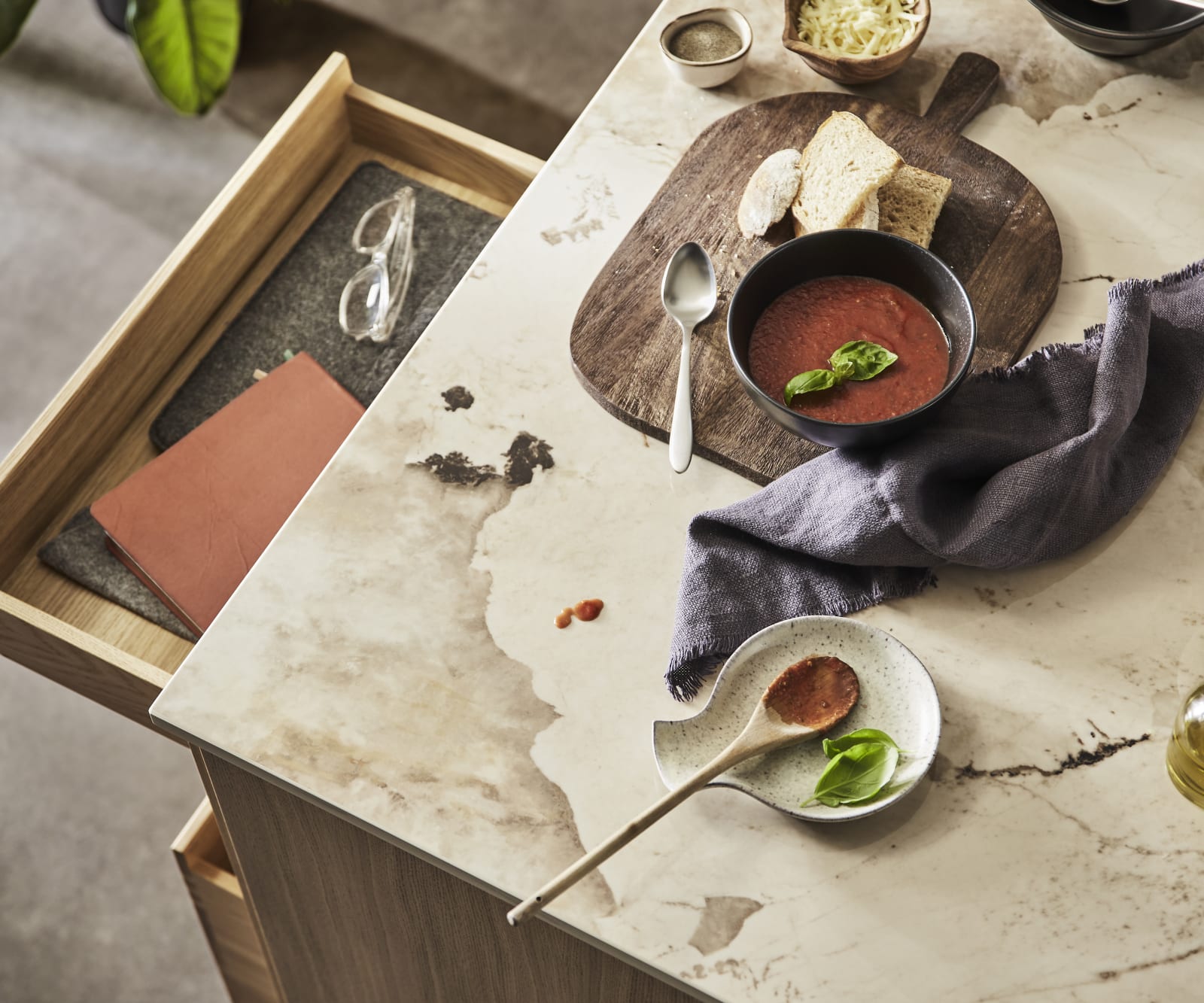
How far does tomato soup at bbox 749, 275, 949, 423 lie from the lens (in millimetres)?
1137

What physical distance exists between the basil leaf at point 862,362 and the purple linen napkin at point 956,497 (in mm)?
74

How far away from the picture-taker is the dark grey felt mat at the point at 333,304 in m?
1.58

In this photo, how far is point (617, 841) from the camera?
3.03ft

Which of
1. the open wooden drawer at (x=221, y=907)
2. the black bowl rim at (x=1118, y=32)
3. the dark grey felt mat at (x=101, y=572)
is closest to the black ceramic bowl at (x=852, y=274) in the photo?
the black bowl rim at (x=1118, y=32)

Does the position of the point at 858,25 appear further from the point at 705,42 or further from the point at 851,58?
the point at 705,42

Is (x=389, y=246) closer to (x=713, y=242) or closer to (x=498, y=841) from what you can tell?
(x=713, y=242)

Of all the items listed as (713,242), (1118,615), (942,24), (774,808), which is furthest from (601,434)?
(942,24)

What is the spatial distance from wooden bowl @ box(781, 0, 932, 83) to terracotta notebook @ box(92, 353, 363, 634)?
0.70 m

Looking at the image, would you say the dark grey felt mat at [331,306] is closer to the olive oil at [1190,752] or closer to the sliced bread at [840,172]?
the sliced bread at [840,172]

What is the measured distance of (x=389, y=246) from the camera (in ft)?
5.36

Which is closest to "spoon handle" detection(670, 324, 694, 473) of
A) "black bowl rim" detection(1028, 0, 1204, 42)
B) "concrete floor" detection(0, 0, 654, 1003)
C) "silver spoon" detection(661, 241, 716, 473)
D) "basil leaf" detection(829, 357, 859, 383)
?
"silver spoon" detection(661, 241, 716, 473)

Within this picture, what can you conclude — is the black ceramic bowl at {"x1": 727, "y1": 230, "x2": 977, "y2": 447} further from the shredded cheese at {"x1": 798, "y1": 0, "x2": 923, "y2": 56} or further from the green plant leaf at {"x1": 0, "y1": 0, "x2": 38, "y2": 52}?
the green plant leaf at {"x1": 0, "y1": 0, "x2": 38, "y2": 52}

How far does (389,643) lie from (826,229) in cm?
61

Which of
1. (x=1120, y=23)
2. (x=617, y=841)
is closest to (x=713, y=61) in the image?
(x=1120, y=23)
